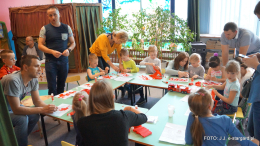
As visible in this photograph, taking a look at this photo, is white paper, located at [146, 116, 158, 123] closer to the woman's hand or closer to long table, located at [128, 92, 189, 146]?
long table, located at [128, 92, 189, 146]

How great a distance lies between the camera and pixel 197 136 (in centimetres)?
144

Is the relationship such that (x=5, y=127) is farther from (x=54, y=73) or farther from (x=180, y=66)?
(x=180, y=66)

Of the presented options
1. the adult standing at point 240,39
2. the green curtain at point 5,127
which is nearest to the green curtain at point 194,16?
the adult standing at point 240,39

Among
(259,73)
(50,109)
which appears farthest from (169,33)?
(50,109)

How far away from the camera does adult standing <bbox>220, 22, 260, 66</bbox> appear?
2.79 meters

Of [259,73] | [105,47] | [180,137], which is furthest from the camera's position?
[105,47]

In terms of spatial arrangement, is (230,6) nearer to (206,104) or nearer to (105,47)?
(105,47)

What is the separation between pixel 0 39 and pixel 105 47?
13.6 feet

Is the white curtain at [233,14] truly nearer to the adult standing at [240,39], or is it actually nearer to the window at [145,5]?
the window at [145,5]

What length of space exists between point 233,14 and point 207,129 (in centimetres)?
498

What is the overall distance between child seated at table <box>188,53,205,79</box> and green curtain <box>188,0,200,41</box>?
9.10 feet

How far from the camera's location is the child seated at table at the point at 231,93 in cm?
209

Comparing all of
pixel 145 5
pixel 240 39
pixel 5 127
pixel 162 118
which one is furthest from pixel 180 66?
pixel 145 5

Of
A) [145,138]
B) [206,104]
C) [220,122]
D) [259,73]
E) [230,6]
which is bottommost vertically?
[145,138]
